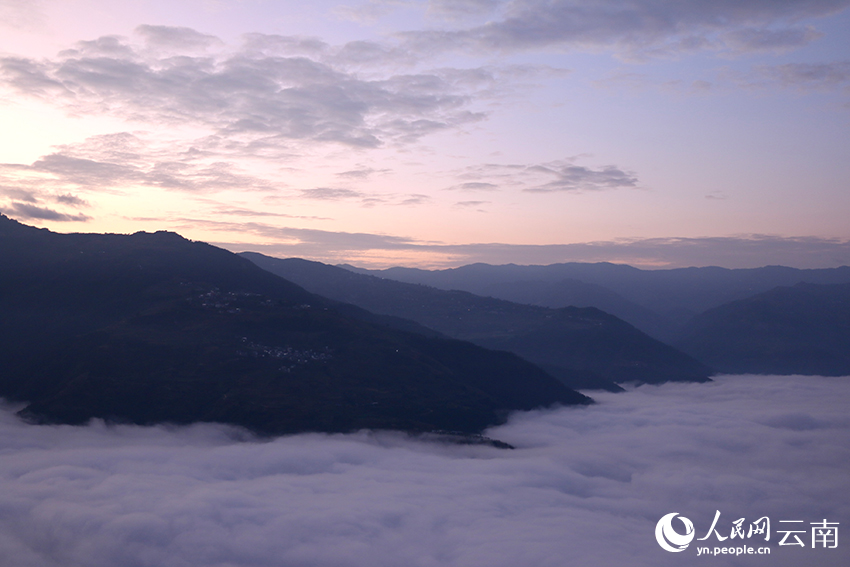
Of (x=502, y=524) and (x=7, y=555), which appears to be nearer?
(x=7, y=555)

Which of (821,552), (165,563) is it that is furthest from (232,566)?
(821,552)

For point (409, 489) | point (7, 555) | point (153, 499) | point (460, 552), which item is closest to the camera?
point (7, 555)

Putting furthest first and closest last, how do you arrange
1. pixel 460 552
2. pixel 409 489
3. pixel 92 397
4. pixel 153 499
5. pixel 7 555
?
1. pixel 92 397
2. pixel 409 489
3. pixel 153 499
4. pixel 460 552
5. pixel 7 555

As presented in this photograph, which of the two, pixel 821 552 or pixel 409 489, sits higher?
pixel 409 489

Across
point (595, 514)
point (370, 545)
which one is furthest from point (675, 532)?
point (370, 545)

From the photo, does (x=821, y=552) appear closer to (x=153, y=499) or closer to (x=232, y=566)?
(x=232, y=566)

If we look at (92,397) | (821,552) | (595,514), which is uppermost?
(92,397)
